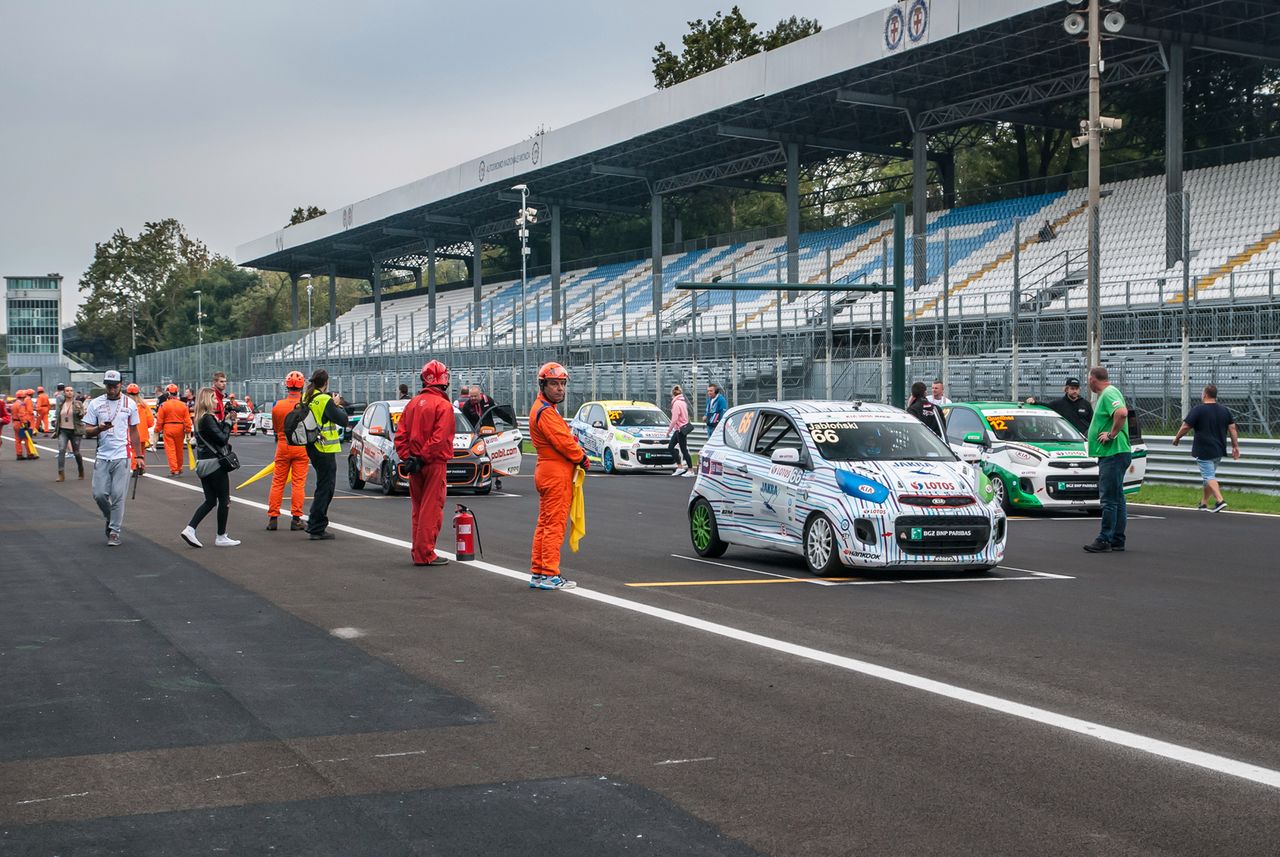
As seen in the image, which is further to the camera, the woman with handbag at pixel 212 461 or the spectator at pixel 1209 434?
the spectator at pixel 1209 434

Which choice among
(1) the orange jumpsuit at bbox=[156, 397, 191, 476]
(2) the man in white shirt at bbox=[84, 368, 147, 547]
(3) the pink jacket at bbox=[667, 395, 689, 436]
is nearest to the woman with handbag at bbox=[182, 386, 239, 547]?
(2) the man in white shirt at bbox=[84, 368, 147, 547]

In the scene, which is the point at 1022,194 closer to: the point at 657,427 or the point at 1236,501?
the point at 657,427

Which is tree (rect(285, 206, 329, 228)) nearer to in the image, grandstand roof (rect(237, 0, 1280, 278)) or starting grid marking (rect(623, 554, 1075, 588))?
grandstand roof (rect(237, 0, 1280, 278))

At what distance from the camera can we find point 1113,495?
14.6 m

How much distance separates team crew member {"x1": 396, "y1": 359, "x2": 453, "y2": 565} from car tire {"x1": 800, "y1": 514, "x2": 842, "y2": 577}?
3.44 m

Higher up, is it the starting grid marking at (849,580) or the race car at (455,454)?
the race car at (455,454)

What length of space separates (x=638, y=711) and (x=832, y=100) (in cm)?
3933

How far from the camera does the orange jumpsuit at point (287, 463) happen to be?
16.6 m

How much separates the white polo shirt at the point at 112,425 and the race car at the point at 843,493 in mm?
6288

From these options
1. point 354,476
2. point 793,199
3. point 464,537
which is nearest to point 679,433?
point 354,476

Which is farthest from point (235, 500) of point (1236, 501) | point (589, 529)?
point (1236, 501)

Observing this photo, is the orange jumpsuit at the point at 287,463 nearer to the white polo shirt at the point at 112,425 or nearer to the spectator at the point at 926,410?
the white polo shirt at the point at 112,425

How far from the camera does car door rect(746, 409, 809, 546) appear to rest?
1280cm

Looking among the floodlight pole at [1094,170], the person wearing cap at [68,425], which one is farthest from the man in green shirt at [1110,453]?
the person wearing cap at [68,425]
